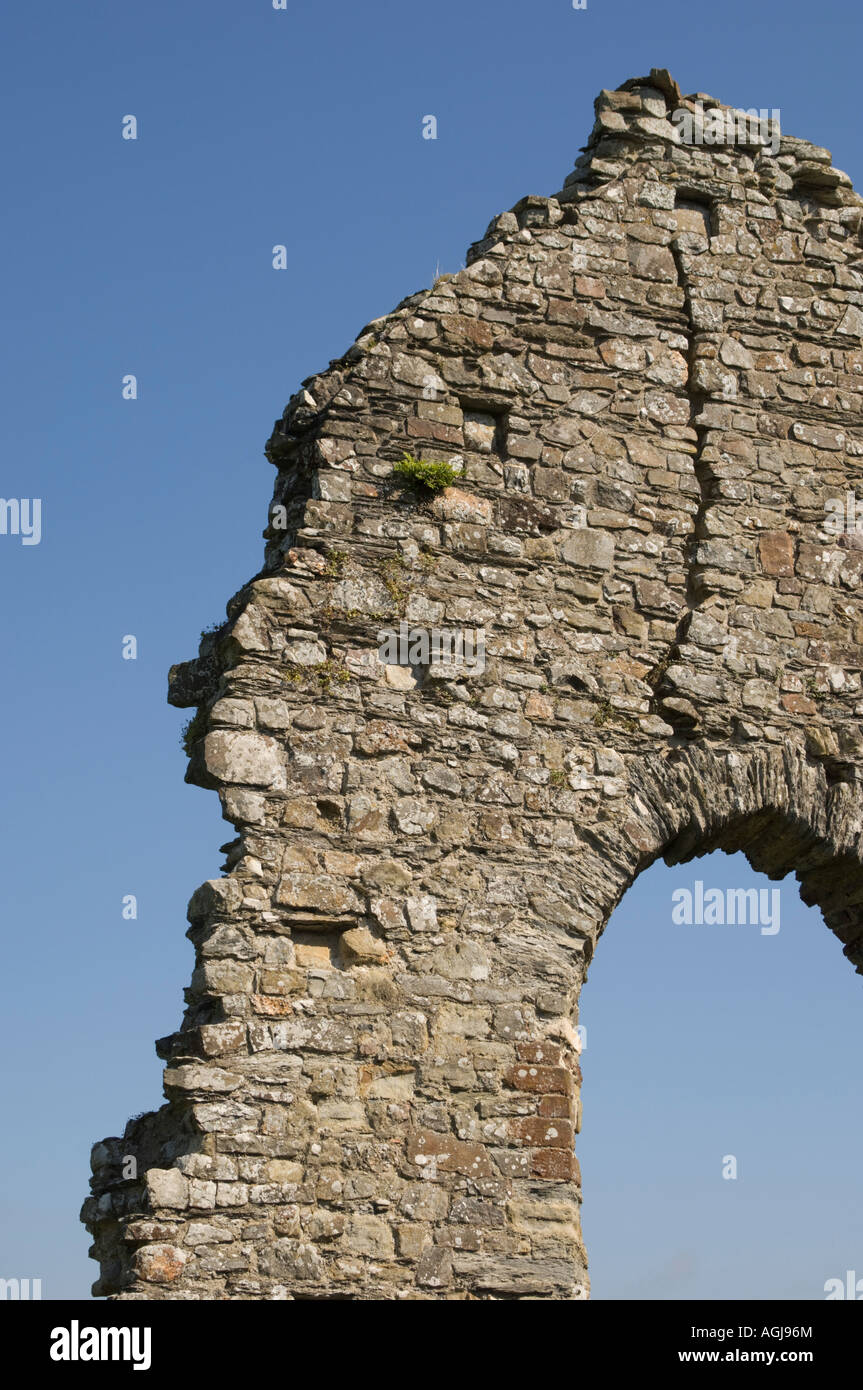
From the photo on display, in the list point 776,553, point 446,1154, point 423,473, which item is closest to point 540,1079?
point 446,1154

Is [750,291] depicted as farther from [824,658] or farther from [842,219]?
[824,658]

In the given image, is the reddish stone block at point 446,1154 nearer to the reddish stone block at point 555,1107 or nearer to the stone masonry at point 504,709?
the stone masonry at point 504,709

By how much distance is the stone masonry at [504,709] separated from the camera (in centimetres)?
664

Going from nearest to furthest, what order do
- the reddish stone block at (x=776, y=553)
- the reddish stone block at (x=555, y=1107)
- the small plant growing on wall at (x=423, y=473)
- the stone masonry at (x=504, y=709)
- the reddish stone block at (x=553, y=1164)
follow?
the stone masonry at (x=504, y=709)
the reddish stone block at (x=553, y=1164)
the reddish stone block at (x=555, y=1107)
the small plant growing on wall at (x=423, y=473)
the reddish stone block at (x=776, y=553)

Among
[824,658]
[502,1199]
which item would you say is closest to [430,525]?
[824,658]

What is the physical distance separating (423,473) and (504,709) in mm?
1184

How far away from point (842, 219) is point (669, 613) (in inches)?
105

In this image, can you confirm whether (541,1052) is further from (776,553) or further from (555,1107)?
(776,553)

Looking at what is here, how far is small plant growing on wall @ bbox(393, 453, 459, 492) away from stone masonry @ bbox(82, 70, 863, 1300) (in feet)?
0.15

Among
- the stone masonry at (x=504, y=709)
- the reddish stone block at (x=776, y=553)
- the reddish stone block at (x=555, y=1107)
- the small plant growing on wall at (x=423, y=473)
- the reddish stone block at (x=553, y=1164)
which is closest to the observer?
the stone masonry at (x=504, y=709)

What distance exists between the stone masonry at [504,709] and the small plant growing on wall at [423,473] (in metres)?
0.05

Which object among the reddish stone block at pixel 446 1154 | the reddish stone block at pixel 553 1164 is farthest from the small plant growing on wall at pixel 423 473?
the reddish stone block at pixel 553 1164

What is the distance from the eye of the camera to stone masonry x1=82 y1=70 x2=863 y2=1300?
21.8 feet
